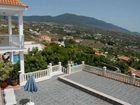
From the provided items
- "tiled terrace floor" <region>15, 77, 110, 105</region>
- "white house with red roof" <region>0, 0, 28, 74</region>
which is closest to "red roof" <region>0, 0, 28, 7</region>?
"white house with red roof" <region>0, 0, 28, 74</region>

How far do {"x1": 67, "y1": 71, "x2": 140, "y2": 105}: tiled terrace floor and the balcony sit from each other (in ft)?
16.7

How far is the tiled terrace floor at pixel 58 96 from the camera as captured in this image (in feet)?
41.7

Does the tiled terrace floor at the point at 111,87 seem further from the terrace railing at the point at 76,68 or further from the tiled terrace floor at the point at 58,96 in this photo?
the tiled terrace floor at the point at 58,96

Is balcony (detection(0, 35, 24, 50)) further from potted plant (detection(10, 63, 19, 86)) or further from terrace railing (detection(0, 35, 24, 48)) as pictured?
potted plant (detection(10, 63, 19, 86))

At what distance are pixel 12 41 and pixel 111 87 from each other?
24.9ft

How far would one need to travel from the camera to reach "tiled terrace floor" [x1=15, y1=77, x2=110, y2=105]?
12.7m

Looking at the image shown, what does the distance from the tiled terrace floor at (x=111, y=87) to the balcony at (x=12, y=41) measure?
16.7 feet

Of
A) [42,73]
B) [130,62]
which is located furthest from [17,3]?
[130,62]

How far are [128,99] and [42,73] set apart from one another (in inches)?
289

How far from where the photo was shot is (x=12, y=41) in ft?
52.3

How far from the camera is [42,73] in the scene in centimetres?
1778

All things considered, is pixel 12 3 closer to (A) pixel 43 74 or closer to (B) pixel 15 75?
(B) pixel 15 75

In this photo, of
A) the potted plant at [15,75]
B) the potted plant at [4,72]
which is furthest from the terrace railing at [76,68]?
the potted plant at [4,72]

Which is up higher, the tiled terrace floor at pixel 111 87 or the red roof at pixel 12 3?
the red roof at pixel 12 3
